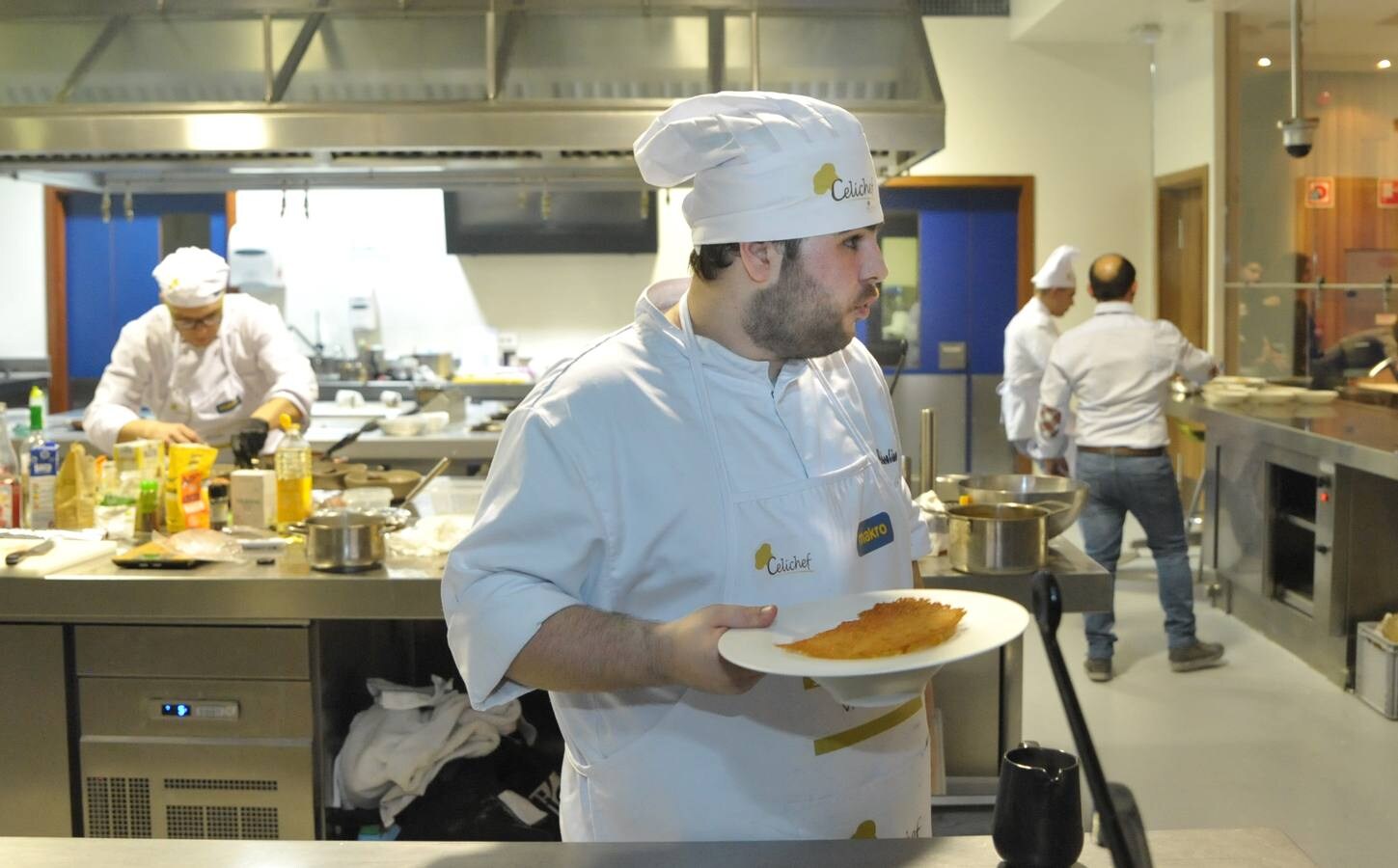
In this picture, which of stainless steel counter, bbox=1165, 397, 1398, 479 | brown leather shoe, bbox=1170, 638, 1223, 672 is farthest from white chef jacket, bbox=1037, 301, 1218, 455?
brown leather shoe, bbox=1170, 638, 1223, 672

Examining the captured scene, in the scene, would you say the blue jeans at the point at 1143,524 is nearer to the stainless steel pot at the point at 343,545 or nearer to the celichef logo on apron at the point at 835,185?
the stainless steel pot at the point at 343,545

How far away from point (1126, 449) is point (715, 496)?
4.25 meters

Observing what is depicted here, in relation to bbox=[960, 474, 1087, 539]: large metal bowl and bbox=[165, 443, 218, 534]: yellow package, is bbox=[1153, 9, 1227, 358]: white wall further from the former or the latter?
bbox=[165, 443, 218, 534]: yellow package

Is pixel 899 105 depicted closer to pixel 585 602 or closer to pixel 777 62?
pixel 777 62

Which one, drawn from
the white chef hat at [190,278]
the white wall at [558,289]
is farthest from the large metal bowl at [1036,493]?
the white wall at [558,289]

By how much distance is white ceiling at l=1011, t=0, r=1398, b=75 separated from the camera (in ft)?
23.4

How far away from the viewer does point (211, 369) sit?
5.12 metres

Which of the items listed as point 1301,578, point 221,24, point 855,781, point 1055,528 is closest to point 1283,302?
point 1301,578

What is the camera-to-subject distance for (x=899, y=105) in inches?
167

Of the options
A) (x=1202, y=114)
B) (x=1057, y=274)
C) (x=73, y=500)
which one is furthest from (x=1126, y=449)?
(x=73, y=500)

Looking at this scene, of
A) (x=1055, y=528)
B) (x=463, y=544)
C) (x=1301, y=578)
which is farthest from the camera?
(x=1301, y=578)

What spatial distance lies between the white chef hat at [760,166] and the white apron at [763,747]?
170 millimetres

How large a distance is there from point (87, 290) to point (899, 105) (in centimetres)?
655

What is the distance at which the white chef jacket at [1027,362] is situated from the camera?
7.09m
